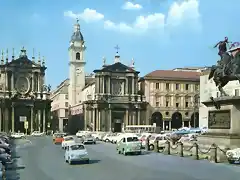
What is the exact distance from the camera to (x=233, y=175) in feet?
68.3

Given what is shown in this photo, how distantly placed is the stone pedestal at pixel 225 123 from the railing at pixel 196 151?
0.60 m

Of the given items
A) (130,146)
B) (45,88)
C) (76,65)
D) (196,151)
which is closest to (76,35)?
(76,65)

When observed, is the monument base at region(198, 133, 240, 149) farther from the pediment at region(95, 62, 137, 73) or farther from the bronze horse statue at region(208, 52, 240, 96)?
the pediment at region(95, 62, 137, 73)

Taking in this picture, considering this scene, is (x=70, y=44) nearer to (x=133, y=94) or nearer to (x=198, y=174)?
(x=133, y=94)

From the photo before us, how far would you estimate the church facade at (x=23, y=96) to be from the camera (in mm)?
112312

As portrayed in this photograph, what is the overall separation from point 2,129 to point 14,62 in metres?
17.9

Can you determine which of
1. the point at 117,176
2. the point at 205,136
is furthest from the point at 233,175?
the point at 205,136

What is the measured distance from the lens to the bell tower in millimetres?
140250

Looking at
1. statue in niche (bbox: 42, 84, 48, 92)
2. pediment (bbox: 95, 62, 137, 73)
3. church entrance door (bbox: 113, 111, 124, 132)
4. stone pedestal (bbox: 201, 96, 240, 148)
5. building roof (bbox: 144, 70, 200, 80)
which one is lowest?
church entrance door (bbox: 113, 111, 124, 132)

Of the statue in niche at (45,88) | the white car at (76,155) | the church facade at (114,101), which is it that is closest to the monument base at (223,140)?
the white car at (76,155)

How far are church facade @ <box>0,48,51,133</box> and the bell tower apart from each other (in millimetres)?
21019

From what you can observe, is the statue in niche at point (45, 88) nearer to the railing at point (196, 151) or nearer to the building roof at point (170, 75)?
the building roof at point (170, 75)

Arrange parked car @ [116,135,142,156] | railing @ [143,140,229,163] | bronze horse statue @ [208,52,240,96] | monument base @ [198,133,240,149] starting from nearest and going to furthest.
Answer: monument base @ [198,133,240,149] < railing @ [143,140,229,163] < bronze horse statue @ [208,52,240,96] < parked car @ [116,135,142,156]

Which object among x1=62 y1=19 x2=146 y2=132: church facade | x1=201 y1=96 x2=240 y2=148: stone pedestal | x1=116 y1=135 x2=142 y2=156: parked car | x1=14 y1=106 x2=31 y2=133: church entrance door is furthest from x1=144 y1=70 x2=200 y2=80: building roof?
x1=201 y1=96 x2=240 y2=148: stone pedestal
